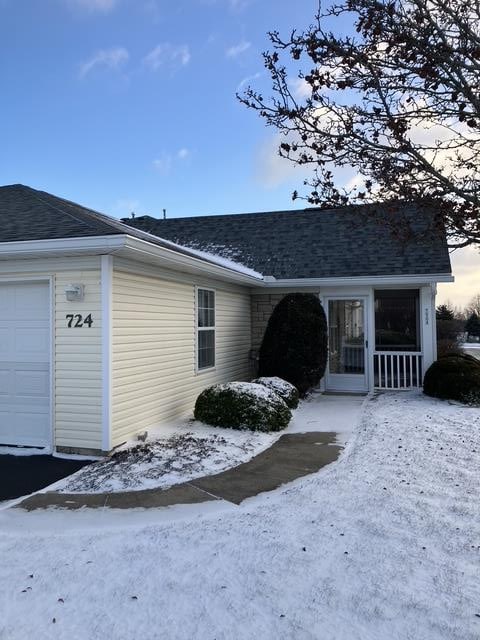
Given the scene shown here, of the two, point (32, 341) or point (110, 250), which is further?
point (32, 341)

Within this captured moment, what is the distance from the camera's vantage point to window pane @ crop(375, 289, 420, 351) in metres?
11.2

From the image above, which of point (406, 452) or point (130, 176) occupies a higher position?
point (130, 176)

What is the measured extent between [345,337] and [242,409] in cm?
496

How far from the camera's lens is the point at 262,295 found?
11852 mm

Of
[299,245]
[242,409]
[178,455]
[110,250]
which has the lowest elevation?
[178,455]

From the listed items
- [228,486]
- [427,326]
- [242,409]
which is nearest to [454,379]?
[427,326]

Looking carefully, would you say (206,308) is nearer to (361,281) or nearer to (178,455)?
(361,281)

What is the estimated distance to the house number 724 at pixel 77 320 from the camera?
6.05 meters

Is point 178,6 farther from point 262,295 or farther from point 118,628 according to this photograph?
point 118,628

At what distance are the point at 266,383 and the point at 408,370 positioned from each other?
13.8 feet

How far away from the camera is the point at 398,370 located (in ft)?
35.9

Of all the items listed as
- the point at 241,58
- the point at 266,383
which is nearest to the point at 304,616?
the point at 241,58

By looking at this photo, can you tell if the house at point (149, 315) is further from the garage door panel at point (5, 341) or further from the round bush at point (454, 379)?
the round bush at point (454, 379)

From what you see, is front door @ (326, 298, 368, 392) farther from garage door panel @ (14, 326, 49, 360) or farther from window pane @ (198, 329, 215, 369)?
garage door panel @ (14, 326, 49, 360)
